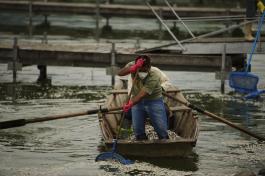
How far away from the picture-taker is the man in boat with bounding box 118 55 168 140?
17125 millimetres

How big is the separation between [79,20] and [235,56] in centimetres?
3119

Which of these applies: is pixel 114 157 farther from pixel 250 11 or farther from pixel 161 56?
pixel 250 11

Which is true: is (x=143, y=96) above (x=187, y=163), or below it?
above

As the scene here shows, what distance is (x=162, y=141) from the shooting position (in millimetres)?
17266

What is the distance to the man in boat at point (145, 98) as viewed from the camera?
1712 centimetres

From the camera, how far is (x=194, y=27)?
53.8m

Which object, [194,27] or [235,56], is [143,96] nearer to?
[235,56]

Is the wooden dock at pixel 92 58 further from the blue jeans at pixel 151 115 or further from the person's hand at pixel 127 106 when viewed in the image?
the person's hand at pixel 127 106

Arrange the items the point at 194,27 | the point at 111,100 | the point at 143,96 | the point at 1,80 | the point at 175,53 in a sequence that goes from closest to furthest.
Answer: the point at 143,96 → the point at 111,100 → the point at 175,53 → the point at 1,80 → the point at 194,27

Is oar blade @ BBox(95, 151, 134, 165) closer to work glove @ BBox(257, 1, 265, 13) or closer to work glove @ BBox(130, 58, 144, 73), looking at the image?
work glove @ BBox(130, 58, 144, 73)

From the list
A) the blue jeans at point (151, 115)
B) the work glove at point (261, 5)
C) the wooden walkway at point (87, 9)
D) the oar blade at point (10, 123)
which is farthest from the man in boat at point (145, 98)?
the wooden walkway at point (87, 9)

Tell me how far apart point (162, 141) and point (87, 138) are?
396cm

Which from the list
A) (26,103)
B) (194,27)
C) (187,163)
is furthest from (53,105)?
(194,27)

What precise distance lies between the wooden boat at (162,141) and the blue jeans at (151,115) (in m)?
0.25
